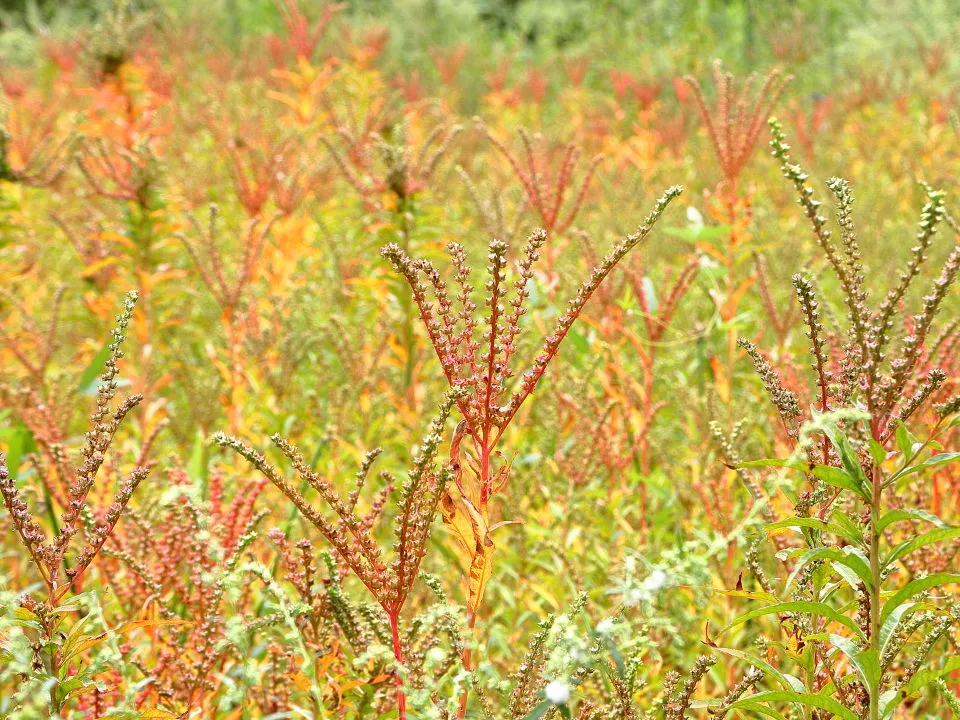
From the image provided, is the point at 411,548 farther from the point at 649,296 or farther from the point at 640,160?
the point at 640,160

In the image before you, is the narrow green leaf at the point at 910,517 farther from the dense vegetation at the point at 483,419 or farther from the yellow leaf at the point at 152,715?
the yellow leaf at the point at 152,715

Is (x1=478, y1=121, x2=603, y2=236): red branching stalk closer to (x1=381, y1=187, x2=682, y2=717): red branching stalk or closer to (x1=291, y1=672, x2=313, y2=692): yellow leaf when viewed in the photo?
(x1=381, y1=187, x2=682, y2=717): red branching stalk

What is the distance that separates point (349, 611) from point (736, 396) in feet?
7.61

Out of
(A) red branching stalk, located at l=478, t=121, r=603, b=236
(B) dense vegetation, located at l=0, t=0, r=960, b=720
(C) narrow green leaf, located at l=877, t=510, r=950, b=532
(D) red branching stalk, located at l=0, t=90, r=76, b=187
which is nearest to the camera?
(C) narrow green leaf, located at l=877, t=510, r=950, b=532

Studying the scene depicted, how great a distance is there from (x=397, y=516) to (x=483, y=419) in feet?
0.54

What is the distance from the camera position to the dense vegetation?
1.00 meters

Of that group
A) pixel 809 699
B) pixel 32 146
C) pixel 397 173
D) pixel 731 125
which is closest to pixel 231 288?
pixel 397 173

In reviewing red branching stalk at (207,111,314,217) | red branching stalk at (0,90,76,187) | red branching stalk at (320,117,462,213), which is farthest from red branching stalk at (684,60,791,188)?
red branching stalk at (0,90,76,187)

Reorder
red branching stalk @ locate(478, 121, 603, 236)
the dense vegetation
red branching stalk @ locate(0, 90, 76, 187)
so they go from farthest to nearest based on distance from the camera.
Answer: red branching stalk @ locate(0, 90, 76, 187)
red branching stalk @ locate(478, 121, 603, 236)
the dense vegetation

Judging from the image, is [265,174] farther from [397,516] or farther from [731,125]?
[397,516]

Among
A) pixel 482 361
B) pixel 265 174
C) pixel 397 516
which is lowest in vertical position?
pixel 397 516

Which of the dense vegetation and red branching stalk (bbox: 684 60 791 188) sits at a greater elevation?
red branching stalk (bbox: 684 60 791 188)

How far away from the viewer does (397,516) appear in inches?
37.9

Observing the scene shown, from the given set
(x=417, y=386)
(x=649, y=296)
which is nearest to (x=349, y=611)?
(x=649, y=296)
